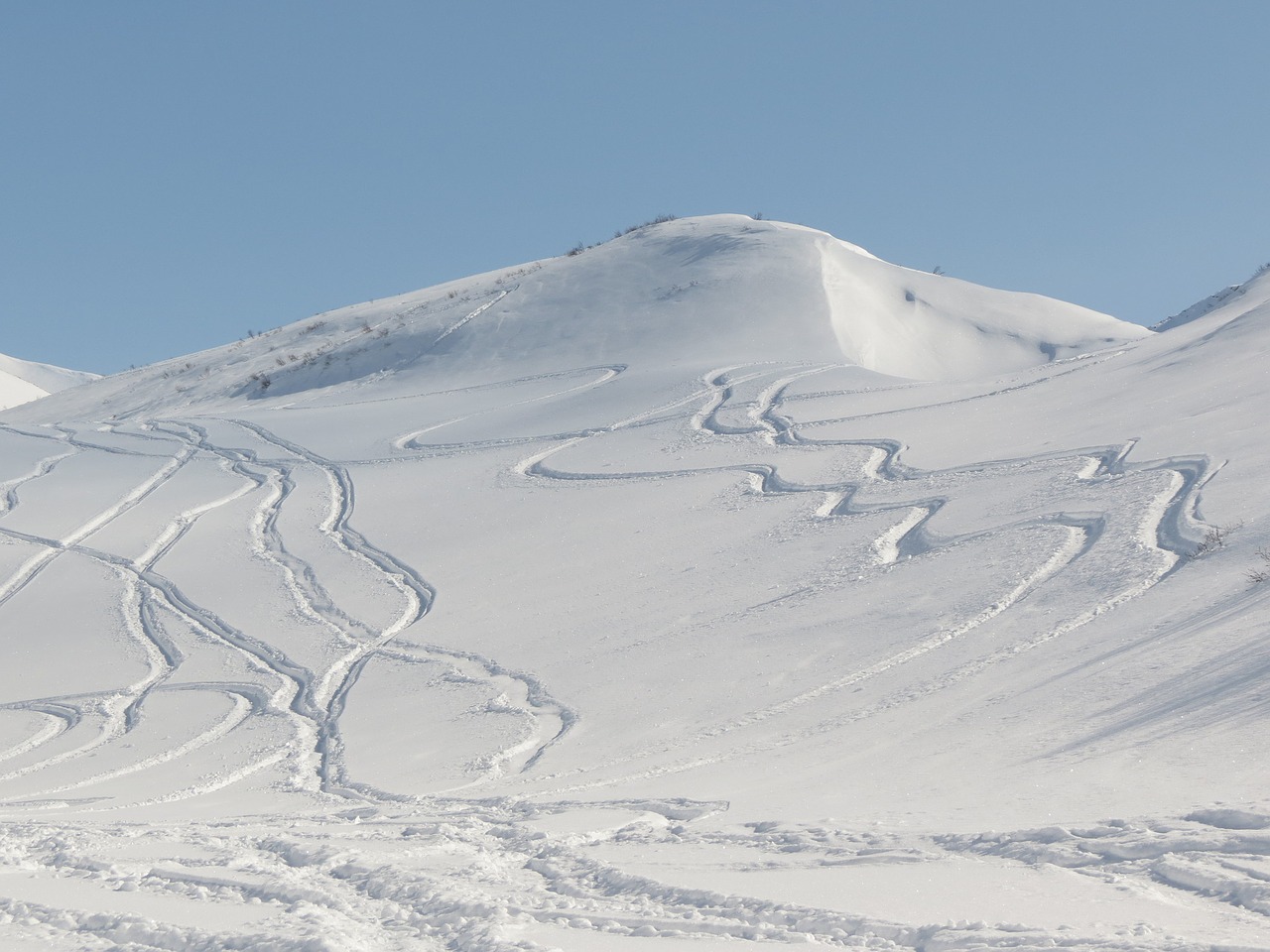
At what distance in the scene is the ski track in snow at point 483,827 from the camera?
3924 mm

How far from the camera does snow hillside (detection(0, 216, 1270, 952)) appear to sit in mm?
4176

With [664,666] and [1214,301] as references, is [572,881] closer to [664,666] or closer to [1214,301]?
[664,666]

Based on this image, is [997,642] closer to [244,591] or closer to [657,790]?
[657,790]

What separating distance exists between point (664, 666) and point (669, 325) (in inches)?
744

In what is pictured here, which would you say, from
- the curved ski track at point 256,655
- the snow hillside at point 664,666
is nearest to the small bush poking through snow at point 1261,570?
the snow hillside at point 664,666

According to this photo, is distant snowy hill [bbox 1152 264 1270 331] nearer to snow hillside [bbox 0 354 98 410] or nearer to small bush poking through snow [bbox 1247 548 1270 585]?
small bush poking through snow [bbox 1247 548 1270 585]

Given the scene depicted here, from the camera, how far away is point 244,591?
1305 cm

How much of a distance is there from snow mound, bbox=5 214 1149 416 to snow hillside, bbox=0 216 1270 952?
11.9 feet

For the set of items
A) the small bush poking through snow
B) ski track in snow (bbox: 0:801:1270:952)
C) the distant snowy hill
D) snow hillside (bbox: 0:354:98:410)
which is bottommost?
ski track in snow (bbox: 0:801:1270:952)

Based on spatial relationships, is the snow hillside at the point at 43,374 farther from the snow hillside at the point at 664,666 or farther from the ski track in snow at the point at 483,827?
the ski track in snow at the point at 483,827

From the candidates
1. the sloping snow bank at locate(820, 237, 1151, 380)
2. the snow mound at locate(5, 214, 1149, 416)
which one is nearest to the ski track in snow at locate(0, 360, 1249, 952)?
the snow mound at locate(5, 214, 1149, 416)

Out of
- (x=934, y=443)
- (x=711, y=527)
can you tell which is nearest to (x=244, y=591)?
(x=711, y=527)

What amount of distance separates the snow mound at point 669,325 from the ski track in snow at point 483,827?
11.4 metres

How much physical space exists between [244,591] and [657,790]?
7.98 meters
